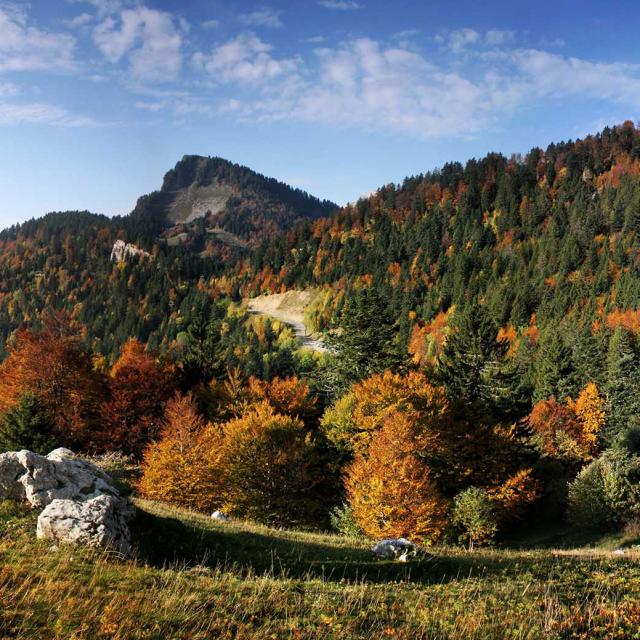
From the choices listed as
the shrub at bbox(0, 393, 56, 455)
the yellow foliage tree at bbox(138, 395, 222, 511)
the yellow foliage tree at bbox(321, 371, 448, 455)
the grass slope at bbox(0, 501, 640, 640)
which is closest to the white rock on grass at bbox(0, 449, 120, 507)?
the grass slope at bbox(0, 501, 640, 640)

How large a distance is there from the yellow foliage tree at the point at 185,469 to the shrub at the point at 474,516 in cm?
1977

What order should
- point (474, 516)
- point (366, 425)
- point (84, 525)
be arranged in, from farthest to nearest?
point (366, 425) → point (474, 516) → point (84, 525)

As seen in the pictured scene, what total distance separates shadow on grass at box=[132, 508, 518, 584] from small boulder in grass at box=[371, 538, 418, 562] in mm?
445

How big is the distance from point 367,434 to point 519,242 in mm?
166063

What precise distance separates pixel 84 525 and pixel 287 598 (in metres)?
6.39

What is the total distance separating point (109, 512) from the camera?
13.8 meters

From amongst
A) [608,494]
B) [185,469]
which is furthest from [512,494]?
[185,469]

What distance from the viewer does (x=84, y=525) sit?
13.1 m

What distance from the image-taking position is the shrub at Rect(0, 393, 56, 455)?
38.3 m

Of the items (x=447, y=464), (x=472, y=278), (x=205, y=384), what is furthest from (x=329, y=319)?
(x=447, y=464)

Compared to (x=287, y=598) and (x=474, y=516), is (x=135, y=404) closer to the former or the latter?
(x=474, y=516)

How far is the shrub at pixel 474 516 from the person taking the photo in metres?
36.2

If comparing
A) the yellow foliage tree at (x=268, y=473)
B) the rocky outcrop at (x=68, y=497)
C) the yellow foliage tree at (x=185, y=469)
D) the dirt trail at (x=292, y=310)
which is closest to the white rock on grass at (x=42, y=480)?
the rocky outcrop at (x=68, y=497)

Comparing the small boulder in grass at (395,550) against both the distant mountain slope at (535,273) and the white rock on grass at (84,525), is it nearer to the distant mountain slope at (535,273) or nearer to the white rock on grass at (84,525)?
the white rock on grass at (84,525)
